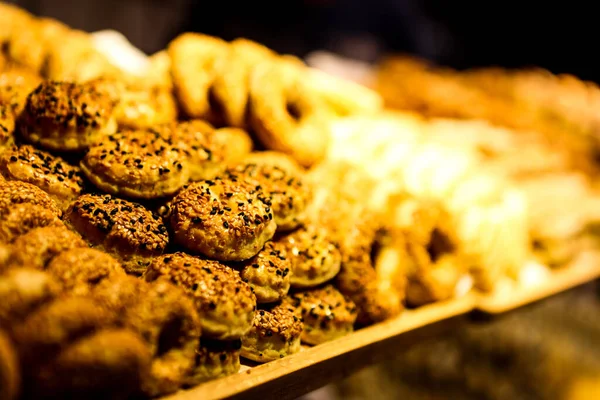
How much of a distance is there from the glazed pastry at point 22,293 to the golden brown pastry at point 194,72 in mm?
1274

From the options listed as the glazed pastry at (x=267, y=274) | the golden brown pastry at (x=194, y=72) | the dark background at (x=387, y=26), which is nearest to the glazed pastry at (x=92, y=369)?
the glazed pastry at (x=267, y=274)

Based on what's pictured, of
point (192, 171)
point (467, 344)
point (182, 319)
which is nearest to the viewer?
point (182, 319)

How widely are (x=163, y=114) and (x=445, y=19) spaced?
721 centimetres

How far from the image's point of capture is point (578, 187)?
4.20m

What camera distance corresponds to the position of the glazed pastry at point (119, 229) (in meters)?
1.51

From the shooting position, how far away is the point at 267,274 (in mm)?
1664

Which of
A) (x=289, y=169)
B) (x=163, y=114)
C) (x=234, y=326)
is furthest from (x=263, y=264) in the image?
(x=163, y=114)

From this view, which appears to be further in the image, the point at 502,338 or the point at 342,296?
the point at 502,338

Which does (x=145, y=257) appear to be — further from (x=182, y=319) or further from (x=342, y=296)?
(x=342, y=296)

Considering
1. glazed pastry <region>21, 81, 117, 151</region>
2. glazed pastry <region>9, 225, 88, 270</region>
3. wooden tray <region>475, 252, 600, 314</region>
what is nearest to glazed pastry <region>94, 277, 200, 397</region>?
glazed pastry <region>9, 225, 88, 270</region>

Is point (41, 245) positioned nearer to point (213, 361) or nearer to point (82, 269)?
point (82, 269)

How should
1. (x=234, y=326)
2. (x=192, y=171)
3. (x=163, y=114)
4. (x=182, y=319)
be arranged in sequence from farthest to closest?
(x=163, y=114), (x=192, y=171), (x=234, y=326), (x=182, y=319)

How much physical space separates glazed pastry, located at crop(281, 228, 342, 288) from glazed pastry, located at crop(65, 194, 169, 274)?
0.48 metres

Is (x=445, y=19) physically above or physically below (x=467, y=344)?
above
